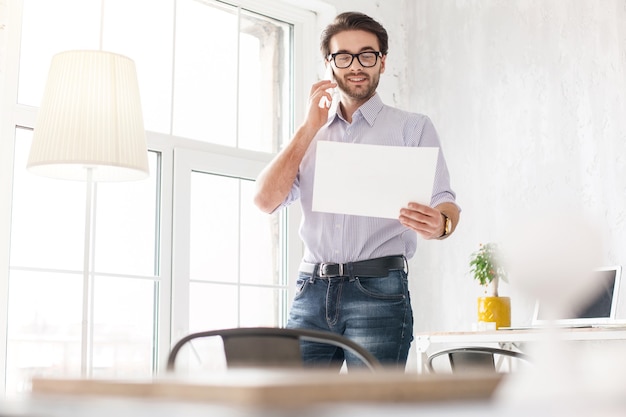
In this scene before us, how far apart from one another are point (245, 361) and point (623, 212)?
2412 millimetres

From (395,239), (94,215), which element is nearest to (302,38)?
(94,215)

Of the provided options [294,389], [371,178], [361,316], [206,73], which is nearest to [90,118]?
[371,178]

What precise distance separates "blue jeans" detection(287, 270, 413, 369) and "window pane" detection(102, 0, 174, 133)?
1.57 m

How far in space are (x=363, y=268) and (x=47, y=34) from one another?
1.75 metres

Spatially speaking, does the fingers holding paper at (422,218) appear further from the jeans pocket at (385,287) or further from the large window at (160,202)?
the large window at (160,202)

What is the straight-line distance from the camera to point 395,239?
84.9 inches

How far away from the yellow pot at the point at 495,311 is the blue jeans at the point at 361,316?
1.29 m

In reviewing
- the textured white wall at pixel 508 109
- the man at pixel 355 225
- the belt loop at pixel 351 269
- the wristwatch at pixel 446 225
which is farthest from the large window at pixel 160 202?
the wristwatch at pixel 446 225

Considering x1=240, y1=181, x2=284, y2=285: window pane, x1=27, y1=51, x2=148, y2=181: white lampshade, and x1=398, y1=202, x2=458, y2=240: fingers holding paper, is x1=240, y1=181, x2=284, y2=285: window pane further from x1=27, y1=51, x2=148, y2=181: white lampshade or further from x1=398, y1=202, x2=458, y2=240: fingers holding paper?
x1=398, y1=202, x2=458, y2=240: fingers holding paper

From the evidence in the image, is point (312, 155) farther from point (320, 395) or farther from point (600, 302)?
point (320, 395)

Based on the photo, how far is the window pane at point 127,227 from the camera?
3129 mm

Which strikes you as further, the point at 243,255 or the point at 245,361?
the point at 243,255

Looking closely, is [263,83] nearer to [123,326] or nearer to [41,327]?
[123,326]

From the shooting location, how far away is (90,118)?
80.9 inches
